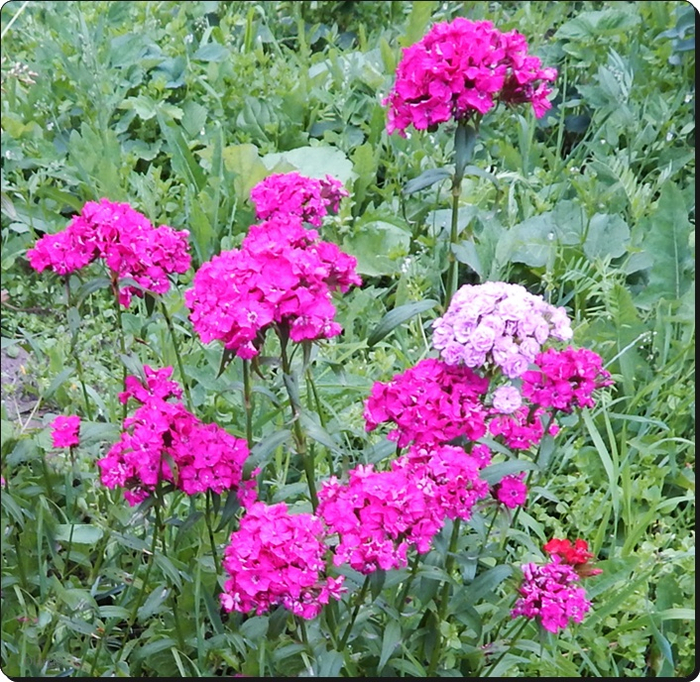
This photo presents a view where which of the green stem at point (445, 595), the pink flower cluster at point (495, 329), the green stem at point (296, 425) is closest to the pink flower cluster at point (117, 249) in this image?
the green stem at point (296, 425)

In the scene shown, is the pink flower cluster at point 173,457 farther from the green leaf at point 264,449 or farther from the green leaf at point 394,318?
the green leaf at point 394,318

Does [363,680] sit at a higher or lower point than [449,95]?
lower

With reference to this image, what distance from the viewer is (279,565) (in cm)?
130

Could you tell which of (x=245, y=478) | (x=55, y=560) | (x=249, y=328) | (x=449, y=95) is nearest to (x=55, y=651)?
(x=55, y=560)

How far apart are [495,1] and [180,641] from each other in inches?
133

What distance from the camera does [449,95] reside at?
4.91 ft

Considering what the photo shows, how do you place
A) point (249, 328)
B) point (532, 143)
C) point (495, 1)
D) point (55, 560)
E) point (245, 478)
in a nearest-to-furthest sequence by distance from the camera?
1. point (249, 328)
2. point (245, 478)
3. point (55, 560)
4. point (532, 143)
5. point (495, 1)

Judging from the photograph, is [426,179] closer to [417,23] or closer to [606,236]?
[606,236]

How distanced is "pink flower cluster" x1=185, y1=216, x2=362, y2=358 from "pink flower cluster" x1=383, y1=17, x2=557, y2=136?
1.08 feet

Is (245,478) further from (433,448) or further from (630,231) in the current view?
(630,231)

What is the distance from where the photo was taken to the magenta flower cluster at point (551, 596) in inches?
57.4

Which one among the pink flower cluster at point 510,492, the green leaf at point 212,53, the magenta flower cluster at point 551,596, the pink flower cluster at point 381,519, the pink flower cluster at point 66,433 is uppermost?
the green leaf at point 212,53

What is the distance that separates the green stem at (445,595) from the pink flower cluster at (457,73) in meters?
0.67

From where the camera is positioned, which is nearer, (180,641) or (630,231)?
(180,641)
